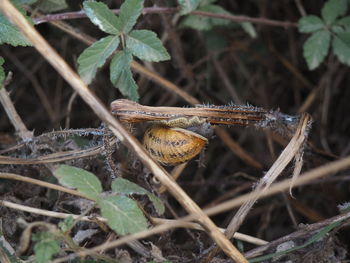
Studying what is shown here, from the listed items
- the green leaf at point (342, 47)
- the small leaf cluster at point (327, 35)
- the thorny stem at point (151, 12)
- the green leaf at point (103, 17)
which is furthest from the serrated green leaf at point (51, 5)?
the green leaf at point (342, 47)

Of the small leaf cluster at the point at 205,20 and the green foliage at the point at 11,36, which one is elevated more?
the small leaf cluster at the point at 205,20

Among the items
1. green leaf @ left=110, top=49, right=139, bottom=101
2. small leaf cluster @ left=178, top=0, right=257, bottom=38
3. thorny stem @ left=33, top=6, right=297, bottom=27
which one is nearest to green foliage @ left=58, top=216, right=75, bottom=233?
green leaf @ left=110, top=49, right=139, bottom=101

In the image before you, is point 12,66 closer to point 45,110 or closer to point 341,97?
point 45,110

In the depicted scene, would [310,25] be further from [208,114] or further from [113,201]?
[113,201]

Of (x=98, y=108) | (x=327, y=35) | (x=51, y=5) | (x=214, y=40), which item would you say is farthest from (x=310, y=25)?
(x=98, y=108)

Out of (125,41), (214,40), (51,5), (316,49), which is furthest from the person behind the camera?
(214,40)

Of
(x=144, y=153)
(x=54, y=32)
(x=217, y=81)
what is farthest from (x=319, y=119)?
(x=144, y=153)

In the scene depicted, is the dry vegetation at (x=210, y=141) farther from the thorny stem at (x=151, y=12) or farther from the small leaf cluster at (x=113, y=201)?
the small leaf cluster at (x=113, y=201)
